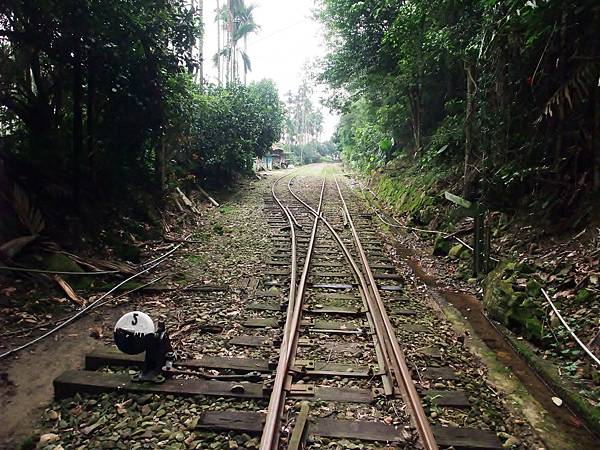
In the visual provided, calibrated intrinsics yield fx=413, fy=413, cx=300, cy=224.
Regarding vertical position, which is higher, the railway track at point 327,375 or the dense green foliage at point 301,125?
the dense green foliage at point 301,125

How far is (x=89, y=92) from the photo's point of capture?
7.19 meters

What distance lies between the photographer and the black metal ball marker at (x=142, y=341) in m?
3.48

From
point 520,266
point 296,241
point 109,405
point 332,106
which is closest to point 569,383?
point 520,266

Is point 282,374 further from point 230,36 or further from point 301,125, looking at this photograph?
point 301,125

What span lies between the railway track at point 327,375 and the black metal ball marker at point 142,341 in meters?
0.17

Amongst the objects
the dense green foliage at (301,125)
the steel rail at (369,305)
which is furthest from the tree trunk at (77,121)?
the dense green foliage at (301,125)

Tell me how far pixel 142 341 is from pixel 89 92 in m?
5.48

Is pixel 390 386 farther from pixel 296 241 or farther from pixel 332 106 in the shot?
pixel 332 106

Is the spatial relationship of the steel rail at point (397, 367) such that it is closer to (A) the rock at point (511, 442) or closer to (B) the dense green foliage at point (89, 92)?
(A) the rock at point (511, 442)

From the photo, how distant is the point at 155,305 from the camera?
5398 millimetres

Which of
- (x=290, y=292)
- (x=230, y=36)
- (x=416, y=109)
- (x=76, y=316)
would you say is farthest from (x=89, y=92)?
(x=230, y=36)

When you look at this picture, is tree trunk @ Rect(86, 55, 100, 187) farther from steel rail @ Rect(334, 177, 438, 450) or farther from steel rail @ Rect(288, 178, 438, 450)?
steel rail @ Rect(334, 177, 438, 450)

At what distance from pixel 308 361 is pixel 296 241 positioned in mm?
4974

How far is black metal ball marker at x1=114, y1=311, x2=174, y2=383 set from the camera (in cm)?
348
